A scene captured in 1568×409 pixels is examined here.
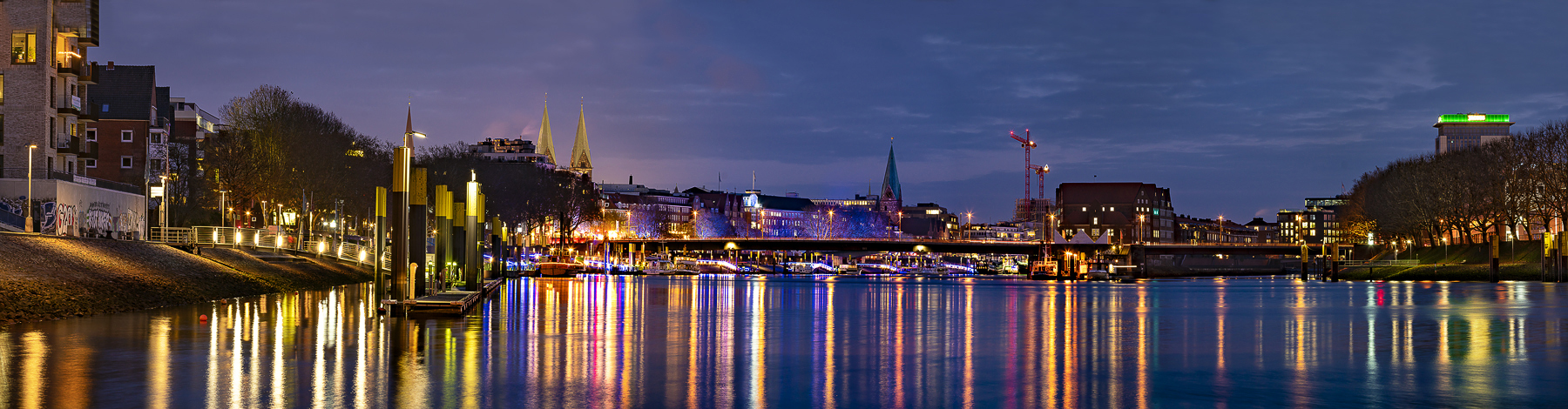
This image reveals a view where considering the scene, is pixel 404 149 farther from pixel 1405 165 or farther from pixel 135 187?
pixel 1405 165

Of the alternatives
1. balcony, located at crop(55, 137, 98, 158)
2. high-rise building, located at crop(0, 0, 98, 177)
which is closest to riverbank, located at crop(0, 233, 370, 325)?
high-rise building, located at crop(0, 0, 98, 177)

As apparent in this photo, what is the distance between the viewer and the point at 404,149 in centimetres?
3897

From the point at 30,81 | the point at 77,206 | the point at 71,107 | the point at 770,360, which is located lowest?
the point at 770,360

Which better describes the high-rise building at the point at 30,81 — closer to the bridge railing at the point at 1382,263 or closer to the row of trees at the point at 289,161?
the row of trees at the point at 289,161

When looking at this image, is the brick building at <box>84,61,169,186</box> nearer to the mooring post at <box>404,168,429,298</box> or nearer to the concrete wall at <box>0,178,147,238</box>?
the concrete wall at <box>0,178,147,238</box>

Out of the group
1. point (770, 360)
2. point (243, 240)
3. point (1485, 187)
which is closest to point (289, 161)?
point (243, 240)

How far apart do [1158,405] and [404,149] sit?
26745mm

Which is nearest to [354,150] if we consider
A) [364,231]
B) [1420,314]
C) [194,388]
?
[364,231]

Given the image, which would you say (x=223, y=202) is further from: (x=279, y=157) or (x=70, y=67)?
(x=70, y=67)

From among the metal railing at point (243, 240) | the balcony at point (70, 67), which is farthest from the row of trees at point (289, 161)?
the balcony at point (70, 67)

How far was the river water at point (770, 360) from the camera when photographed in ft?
62.5

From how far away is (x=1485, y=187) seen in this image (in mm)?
110688

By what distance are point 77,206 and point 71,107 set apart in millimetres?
8227

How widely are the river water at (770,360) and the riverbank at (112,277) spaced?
174 cm
